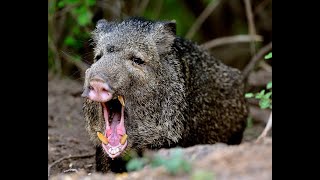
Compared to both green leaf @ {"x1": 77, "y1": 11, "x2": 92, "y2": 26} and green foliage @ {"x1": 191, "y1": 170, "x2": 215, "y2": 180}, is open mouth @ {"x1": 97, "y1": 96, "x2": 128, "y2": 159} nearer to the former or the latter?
green foliage @ {"x1": 191, "y1": 170, "x2": 215, "y2": 180}

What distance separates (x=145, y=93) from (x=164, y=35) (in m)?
0.68

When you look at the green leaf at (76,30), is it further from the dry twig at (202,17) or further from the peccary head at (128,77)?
the peccary head at (128,77)

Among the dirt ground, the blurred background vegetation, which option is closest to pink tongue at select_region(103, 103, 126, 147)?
the dirt ground

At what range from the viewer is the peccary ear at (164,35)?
584 cm

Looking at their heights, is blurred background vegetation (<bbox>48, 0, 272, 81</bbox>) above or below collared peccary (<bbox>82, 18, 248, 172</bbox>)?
above

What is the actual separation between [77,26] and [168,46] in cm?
413

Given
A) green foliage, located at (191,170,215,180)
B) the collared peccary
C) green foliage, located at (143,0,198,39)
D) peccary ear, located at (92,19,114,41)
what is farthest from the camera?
green foliage, located at (143,0,198,39)

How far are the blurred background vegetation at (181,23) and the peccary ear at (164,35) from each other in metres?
2.90

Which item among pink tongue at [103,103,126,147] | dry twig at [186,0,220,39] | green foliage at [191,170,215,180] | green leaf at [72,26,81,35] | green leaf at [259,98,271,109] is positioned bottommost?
green foliage at [191,170,215,180]

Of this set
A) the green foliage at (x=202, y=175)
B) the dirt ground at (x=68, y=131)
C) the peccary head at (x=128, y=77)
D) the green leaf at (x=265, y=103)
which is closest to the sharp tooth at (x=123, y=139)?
the peccary head at (x=128, y=77)

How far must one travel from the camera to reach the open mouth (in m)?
5.23

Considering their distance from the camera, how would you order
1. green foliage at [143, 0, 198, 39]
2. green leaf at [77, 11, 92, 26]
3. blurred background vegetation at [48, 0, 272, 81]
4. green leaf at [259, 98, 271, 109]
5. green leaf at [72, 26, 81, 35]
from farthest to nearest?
green foliage at [143, 0, 198, 39]
green leaf at [72, 26, 81, 35]
blurred background vegetation at [48, 0, 272, 81]
green leaf at [77, 11, 92, 26]
green leaf at [259, 98, 271, 109]

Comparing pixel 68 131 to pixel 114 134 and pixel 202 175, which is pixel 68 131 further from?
pixel 202 175
